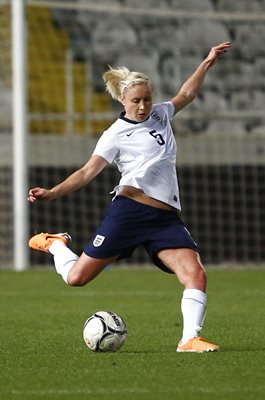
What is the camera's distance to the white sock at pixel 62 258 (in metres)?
7.43

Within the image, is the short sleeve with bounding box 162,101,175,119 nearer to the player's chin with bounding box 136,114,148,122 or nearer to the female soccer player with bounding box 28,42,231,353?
the female soccer player with bounding box 28,42,231,353

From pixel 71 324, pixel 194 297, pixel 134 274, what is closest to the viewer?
pixel 194 297

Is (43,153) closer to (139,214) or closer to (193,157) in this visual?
A: (193,157)

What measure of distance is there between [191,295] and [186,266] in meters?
0.19

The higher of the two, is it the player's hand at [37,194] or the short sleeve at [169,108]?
the short sleeve at [169,108]

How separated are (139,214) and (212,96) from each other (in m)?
12.9

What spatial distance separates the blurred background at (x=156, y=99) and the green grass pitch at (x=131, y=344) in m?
3.15

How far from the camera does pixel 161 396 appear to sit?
5176mm

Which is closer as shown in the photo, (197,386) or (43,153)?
(197,386)

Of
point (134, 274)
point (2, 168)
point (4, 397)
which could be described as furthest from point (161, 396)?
point (2, 168)

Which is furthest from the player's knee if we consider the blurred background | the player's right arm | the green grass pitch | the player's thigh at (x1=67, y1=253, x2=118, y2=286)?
the blurred background

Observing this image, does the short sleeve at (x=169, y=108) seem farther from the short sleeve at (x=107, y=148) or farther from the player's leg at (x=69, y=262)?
the player's leg at (x=69, y=262)

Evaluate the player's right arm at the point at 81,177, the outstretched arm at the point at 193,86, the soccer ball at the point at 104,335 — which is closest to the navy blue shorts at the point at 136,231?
the player's right arm at the point at 81,177

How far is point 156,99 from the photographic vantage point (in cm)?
1931
